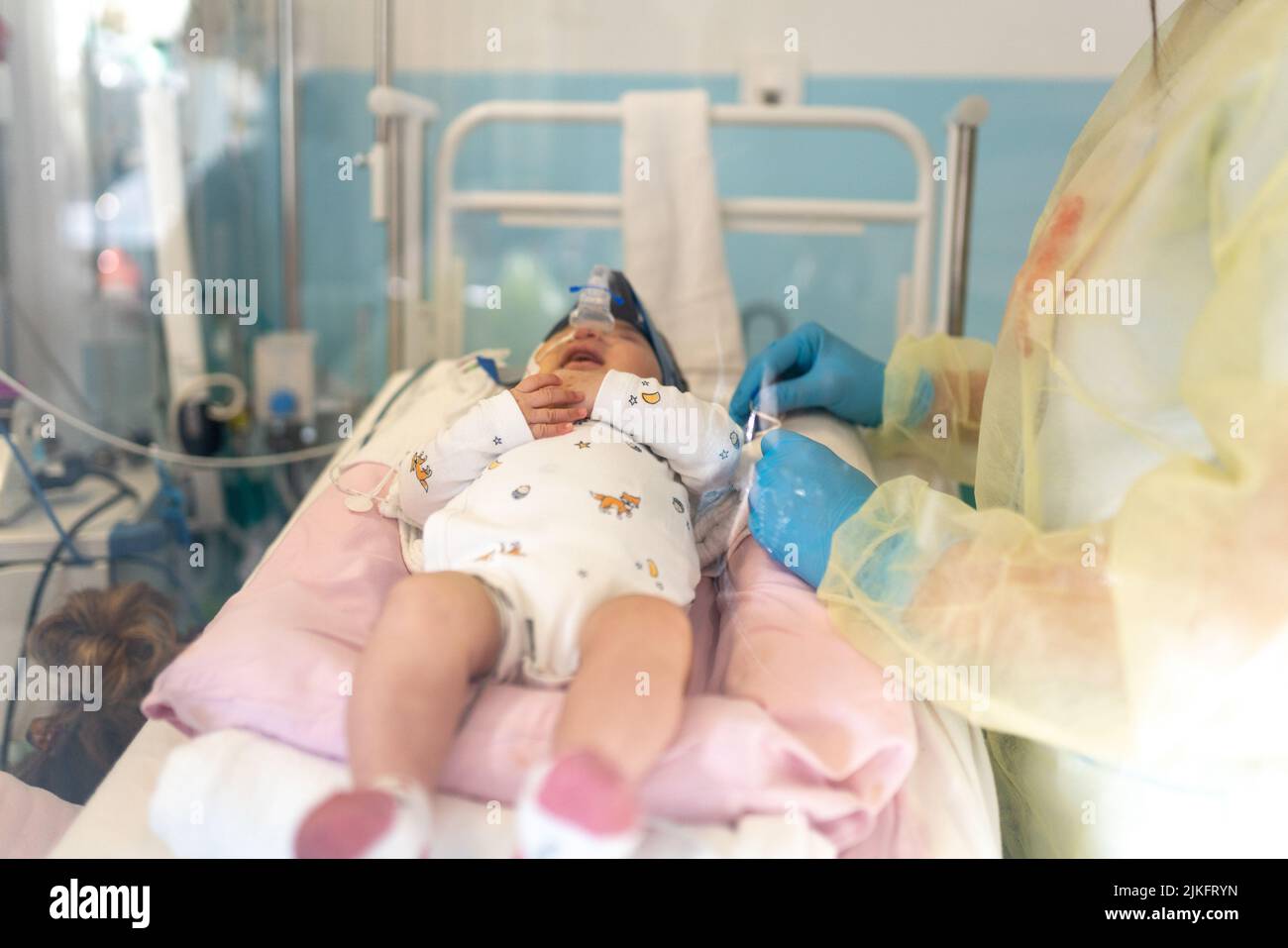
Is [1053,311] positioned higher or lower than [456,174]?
lower

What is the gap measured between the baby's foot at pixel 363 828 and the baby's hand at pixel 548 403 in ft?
1.67

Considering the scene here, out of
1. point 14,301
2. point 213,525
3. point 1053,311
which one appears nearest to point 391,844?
point 1053,311

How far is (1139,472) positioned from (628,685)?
44cm

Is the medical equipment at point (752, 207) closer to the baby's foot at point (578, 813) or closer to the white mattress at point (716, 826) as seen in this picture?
the white mattress at point (716, 826)

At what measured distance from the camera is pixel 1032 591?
86 centimetres

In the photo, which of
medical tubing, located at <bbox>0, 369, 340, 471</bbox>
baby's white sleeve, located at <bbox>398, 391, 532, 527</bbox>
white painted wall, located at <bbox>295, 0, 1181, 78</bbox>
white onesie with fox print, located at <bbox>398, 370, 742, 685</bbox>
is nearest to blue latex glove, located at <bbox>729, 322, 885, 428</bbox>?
white onesie with fox print, located at <bbox>398, 370, 742, 685</bbox>

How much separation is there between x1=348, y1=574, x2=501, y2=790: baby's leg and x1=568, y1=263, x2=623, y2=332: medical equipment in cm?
51

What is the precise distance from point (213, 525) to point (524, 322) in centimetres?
77

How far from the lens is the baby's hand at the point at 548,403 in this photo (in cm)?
114

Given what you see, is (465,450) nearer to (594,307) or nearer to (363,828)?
(594,307)

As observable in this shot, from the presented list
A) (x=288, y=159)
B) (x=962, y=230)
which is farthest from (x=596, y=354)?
(x=288, y=159)

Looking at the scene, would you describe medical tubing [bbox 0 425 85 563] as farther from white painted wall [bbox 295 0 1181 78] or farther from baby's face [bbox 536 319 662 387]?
white painted wall [bbox 295 0 1181 78]

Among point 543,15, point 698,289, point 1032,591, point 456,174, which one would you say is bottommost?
point 1032,591
